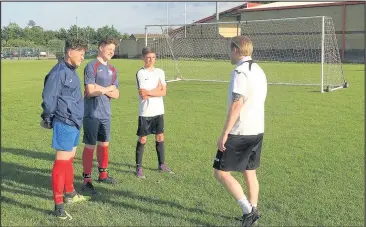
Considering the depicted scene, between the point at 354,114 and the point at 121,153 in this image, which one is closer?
the point at 121,153

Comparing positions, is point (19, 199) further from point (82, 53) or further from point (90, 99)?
point (82, 53)

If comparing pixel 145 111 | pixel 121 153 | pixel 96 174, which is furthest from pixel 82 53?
pixel 121 153

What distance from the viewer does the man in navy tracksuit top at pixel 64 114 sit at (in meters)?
4.25

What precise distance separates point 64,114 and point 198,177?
216 centimetres

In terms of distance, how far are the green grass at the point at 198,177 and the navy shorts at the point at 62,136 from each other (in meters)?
0.73

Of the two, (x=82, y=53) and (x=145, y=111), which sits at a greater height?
(x=82, y=53)

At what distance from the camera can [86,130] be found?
5.25 metres

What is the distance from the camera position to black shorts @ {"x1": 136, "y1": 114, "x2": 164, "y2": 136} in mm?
5793

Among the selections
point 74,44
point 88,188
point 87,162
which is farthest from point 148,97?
point 74,44

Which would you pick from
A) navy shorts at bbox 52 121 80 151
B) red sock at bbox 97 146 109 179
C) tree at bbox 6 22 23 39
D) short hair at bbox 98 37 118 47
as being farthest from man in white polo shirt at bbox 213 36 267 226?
tree at bbox 6 22 23 39

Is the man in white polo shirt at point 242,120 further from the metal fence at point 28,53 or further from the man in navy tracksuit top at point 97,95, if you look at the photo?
the metal fence at point 28,53

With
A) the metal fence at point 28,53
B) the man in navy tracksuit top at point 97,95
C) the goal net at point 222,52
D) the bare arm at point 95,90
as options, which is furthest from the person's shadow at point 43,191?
the metal fence at point 28,53

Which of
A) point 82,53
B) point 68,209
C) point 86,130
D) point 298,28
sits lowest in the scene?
point 68,209

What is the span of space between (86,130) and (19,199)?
1095mm
